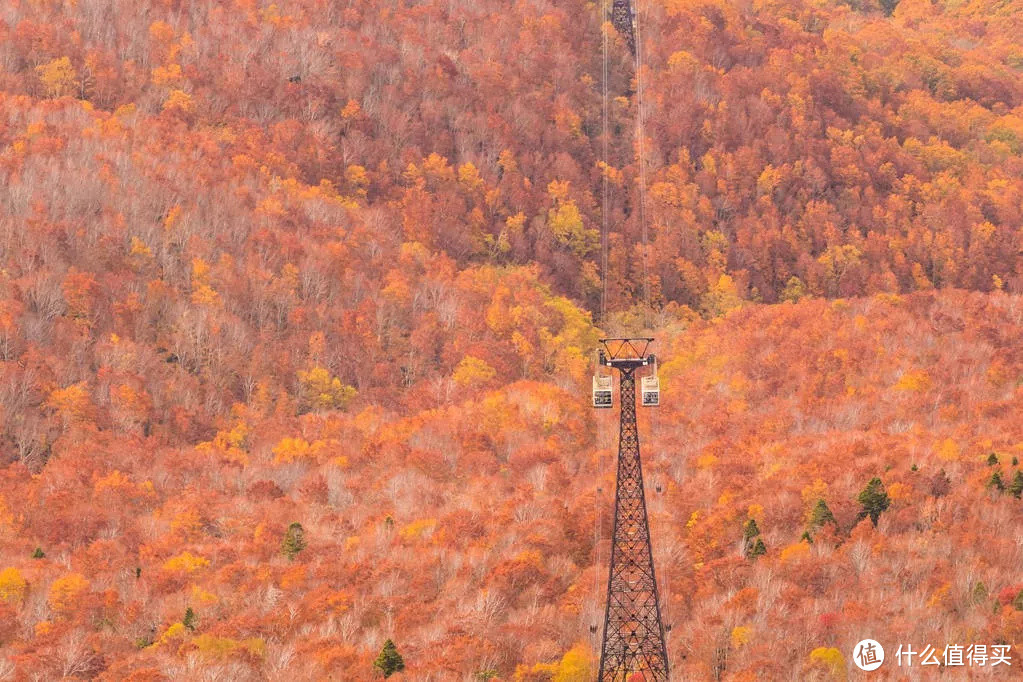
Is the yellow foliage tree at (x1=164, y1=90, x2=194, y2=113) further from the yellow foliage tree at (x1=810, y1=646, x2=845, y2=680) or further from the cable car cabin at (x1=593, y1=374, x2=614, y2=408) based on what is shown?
the cable car cabin at (x1=593, y1=374, x2=614, y2=408)

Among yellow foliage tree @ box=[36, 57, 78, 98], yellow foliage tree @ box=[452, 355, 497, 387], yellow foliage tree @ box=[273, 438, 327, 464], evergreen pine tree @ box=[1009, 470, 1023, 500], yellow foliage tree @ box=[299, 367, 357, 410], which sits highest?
yellow foliage tree @ box=[36, 57, 78, 98]

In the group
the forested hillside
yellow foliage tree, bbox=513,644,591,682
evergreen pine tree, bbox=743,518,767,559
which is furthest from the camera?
evergreen pine tree, bbox=743,518,767,559

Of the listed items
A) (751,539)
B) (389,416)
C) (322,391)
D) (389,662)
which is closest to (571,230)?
(322,391)

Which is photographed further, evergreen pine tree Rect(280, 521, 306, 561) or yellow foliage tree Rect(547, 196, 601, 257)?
yellow foliage tree Rect(547, 196, 601, 257)

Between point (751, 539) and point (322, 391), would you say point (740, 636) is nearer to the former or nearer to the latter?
point (751, 539)

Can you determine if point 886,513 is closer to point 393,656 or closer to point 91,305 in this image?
point 393,656

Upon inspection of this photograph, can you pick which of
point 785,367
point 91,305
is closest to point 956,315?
point 785,367

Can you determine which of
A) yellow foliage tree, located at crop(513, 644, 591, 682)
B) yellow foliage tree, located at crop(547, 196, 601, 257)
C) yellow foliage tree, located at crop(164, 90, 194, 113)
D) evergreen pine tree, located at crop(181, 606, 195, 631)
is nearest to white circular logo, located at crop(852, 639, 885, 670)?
yellow foliage tree, located at crop(513, 644, 591, 682)
